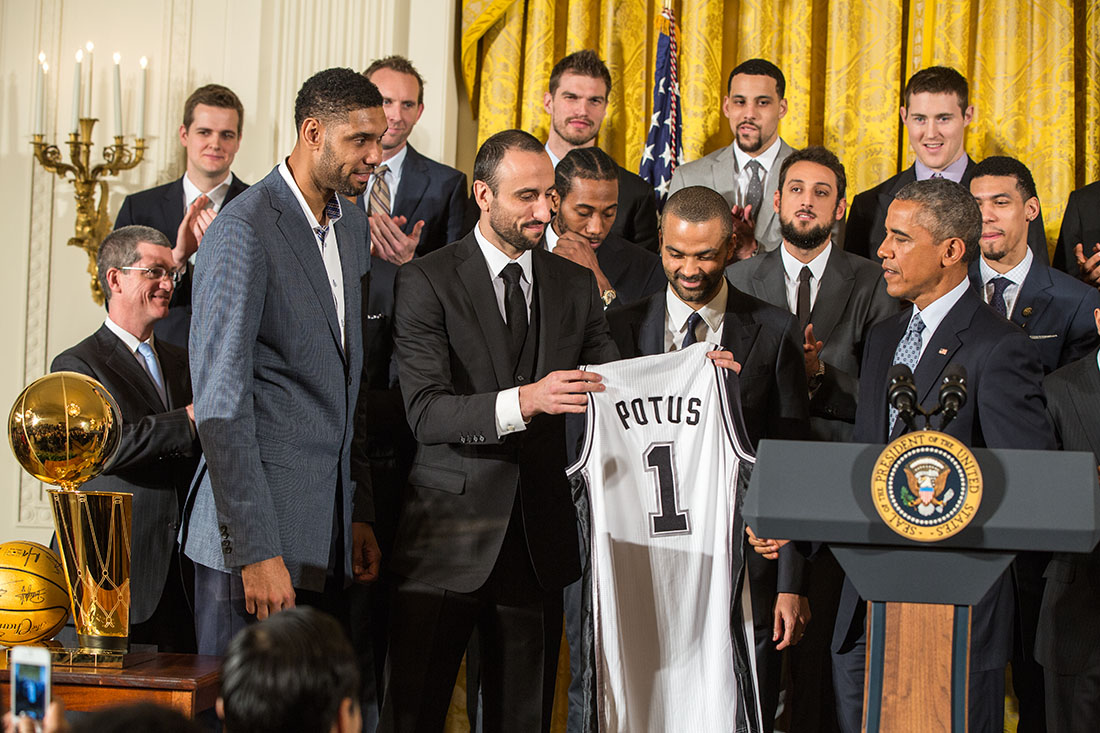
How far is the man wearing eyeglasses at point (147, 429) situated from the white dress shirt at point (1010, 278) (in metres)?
2.95

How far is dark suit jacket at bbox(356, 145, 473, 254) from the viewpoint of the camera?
5.09 metres

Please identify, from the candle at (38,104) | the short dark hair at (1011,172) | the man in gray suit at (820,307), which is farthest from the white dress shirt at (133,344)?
the short dark hair at (1011,172)

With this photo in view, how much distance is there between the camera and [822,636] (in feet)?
14.1

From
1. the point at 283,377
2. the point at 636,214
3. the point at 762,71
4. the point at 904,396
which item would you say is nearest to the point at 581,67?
the point at 636,214

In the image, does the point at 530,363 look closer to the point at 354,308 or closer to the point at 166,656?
the point at 354,308

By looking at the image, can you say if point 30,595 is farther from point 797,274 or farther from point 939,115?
point 939,115

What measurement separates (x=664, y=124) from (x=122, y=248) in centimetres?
260

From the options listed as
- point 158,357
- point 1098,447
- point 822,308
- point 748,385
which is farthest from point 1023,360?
point 158,357

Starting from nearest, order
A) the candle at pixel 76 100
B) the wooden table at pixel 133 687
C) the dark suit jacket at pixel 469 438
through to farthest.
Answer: the wooden table at pixel 133 687 → the dark suit jacket at pixel 469 438 → the candle at pixel 76 100

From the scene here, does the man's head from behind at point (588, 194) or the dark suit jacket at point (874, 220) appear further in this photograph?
the dark suit jacket at point (874, 220)

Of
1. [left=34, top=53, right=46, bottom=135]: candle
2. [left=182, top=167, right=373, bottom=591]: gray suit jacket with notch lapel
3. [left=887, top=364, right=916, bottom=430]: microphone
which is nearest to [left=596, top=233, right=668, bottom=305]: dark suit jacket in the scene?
[left=182, top=167, right=373, bottom=591]: gray suit jacket with notch lapel

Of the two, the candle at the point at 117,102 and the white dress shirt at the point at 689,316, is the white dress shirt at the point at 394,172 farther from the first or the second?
the white dress shirt at the point at 689,316

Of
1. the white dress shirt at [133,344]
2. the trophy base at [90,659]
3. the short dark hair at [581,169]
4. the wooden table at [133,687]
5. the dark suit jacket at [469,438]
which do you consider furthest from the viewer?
the short dark hair at [581,169]

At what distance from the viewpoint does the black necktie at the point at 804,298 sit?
453 cm
